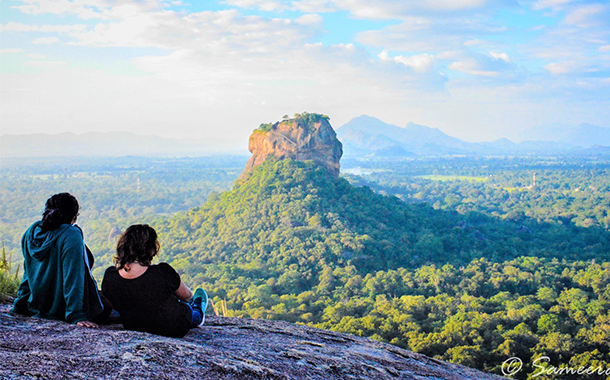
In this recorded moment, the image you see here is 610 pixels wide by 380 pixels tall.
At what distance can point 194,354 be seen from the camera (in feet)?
11.9

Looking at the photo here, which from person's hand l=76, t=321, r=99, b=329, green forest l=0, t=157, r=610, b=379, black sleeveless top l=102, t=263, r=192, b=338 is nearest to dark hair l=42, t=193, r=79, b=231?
black sleeveless top l=102, t=263, r=192, b=338

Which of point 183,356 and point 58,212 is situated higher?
point 58,212

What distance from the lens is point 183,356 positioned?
3.54 metres

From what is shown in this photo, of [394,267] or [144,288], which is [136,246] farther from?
[394,267]

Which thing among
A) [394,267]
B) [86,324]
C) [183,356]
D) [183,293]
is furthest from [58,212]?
[394,267]

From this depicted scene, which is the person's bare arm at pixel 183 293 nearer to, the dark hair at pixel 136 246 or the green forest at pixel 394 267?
the dark hair at pixel 136 246

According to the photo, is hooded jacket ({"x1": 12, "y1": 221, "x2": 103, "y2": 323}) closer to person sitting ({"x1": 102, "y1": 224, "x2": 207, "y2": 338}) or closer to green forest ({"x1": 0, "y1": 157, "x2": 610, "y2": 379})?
person sitting ({"x1": 102, "y1": 224, "x2": 207, "y2": 338})

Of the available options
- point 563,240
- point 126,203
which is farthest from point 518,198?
point 126,203

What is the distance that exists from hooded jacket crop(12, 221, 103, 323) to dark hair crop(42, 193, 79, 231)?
0.16 ft

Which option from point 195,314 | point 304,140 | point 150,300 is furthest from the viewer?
point 304,140

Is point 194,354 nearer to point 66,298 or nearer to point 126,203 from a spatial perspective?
point 66,298

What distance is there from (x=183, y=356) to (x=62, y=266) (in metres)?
1.52

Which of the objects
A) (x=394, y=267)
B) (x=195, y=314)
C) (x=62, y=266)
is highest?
(x=62, y=266)

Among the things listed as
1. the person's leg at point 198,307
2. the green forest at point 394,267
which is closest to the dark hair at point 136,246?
the person's leg at point 198,307
